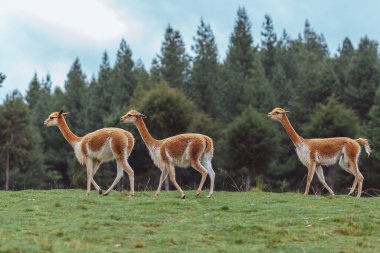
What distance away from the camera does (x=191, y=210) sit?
14844 millimetres

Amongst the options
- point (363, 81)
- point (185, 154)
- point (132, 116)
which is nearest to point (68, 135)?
point (132, 116)

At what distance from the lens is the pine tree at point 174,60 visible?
88.0m

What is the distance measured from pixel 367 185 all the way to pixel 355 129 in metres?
5.04

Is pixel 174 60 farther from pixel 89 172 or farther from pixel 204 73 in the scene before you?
pixel 89 172

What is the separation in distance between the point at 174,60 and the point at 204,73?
16.0ft

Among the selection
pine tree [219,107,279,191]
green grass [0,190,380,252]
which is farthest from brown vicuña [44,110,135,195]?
pine tree [219,107,279,191]

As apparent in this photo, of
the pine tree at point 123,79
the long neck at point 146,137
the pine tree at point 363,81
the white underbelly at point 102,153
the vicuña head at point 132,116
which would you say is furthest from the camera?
the pine tree at point 123,79

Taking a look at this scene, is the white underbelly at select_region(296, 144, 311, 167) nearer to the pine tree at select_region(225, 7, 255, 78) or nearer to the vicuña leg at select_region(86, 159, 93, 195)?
the vicuña leg at select_region(86, 159, 93, 195)

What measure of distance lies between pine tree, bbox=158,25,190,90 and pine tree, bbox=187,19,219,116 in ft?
5.42

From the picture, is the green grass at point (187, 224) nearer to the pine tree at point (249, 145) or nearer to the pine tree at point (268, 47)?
the pine tree at point (249, 145)

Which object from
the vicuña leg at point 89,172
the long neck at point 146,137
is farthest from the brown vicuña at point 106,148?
the long neck at point 146,137

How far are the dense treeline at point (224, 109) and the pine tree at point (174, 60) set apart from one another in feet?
0.52

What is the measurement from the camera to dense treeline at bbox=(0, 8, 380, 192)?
53.7 meters

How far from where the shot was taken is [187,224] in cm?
1290
